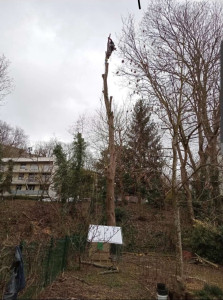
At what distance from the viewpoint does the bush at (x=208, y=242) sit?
10.8 meters

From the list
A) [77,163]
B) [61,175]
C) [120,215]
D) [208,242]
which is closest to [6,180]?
[61,175]

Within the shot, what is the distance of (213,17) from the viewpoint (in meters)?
14.0

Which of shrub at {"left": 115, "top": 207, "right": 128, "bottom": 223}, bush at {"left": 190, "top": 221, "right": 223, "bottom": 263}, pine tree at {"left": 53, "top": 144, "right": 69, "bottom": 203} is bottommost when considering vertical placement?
bush at {"left": 190, "top": 221, "right": 223, "bottom": 263}

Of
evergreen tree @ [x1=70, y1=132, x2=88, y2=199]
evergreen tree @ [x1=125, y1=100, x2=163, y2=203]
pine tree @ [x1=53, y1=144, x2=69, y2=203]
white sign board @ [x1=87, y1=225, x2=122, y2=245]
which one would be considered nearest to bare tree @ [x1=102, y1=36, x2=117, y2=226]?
white sign board @ [x1=87, y1=225, x2=122, y2=245]

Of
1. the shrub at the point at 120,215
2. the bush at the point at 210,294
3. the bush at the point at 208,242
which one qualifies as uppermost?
the shrub at the point at 120,215

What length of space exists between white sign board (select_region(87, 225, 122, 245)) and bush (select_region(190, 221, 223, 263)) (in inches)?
170

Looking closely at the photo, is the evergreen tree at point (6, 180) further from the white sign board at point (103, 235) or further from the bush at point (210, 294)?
the bush at point (210, 294)

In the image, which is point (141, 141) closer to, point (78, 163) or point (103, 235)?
point (78, 163)

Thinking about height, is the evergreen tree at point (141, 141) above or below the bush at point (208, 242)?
above

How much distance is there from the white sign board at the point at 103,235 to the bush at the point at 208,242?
4.31 meters

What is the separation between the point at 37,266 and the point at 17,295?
0.69 metres

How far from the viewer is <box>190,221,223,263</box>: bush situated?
35.4 feet

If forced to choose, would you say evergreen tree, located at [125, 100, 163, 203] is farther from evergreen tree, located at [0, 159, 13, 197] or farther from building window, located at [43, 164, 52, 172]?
evergreen tree, located at [0, 159, 13, 197]

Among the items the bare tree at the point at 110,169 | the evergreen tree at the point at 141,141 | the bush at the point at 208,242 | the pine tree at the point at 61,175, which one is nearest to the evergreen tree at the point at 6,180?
the pine tree at the point at 61,175
